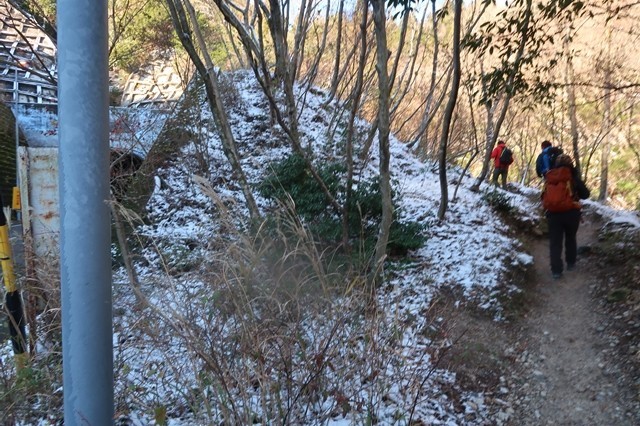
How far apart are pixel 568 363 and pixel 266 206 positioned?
5.61 m

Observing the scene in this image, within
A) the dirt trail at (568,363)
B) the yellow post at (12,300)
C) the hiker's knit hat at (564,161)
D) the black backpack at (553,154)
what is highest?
the black backpack at (553,154)

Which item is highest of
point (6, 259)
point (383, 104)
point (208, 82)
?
point (208, 82)

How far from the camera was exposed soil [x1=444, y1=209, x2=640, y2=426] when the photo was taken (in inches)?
166

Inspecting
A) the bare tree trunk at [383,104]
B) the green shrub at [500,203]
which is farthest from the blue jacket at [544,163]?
the bare tree trunk at [383,104]

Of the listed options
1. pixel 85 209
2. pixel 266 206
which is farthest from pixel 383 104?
pixel 85 209

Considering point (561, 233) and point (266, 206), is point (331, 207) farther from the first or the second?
point (561, 233)

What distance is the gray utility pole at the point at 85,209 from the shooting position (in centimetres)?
185

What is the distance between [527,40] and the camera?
6848 mm

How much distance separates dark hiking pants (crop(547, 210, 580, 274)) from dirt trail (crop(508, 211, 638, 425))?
267mm

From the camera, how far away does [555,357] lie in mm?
5180

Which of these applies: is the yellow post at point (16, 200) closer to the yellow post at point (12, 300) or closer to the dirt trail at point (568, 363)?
the yellow post at point (12, 300)

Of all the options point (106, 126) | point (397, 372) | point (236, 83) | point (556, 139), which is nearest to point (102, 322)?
point (106, 126)

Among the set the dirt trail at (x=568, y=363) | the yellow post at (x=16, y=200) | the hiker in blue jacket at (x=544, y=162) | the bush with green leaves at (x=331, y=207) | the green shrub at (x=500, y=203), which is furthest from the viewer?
the green shrub at (x=500, y=203)

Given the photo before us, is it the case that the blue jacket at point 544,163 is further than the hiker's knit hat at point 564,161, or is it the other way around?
the blue jacket at point 544,163
